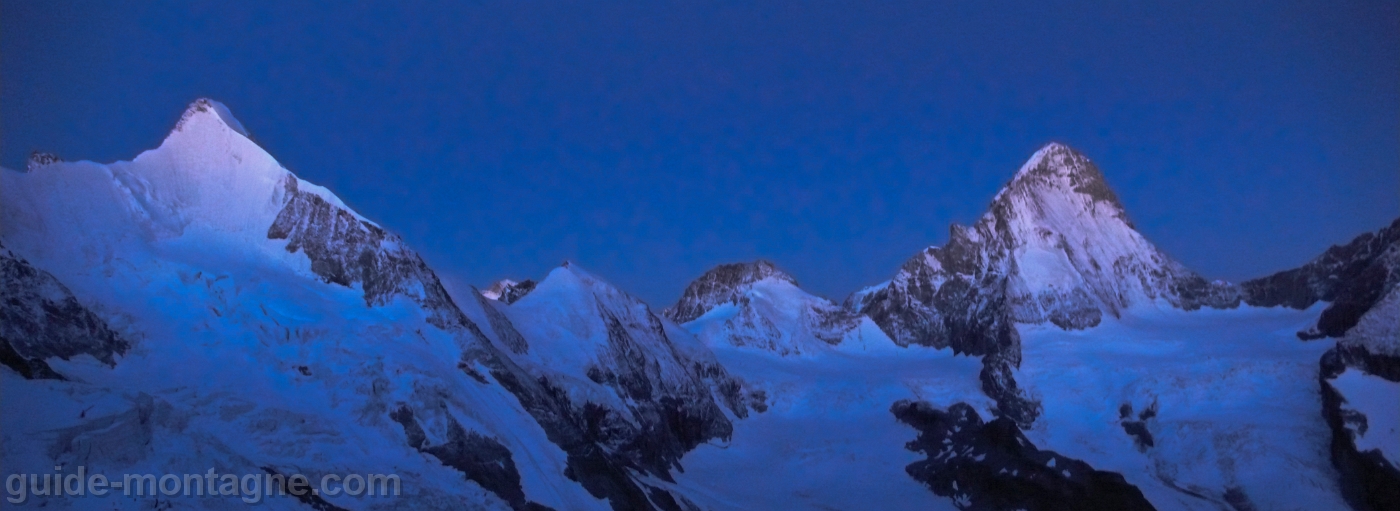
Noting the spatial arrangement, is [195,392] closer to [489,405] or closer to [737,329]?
[489,405]

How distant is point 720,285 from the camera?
18088 cm

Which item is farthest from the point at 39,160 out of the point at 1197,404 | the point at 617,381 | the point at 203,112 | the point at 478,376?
the point at 1197,404

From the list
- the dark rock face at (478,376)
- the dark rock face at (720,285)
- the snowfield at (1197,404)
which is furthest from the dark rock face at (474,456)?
the dark rock face at (720,285)

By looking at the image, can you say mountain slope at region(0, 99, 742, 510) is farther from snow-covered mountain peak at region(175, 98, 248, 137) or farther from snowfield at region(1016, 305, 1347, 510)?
snowfield at region(1016, 305, 1347, 510)

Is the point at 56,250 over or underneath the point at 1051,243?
underneath

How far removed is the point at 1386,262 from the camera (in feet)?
363

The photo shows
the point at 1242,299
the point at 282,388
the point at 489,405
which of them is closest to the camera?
the point at 282,388

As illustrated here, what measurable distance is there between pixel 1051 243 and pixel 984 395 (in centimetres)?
2974

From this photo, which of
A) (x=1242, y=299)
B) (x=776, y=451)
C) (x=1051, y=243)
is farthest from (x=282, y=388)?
(x=1242, y=299)

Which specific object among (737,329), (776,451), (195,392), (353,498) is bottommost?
(353,498)

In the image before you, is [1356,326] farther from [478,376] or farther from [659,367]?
[478,376]

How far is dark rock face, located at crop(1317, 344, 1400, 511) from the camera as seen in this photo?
91.4m

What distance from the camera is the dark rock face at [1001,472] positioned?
335 ft

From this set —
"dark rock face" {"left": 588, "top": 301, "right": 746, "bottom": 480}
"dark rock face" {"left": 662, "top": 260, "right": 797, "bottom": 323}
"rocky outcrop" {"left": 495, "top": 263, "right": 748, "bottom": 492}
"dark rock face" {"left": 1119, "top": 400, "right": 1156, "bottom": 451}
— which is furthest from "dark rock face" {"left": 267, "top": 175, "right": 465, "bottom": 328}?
"dark rock face" {"left": 662, "top": 260, "right": 797, "bottom": 323}
